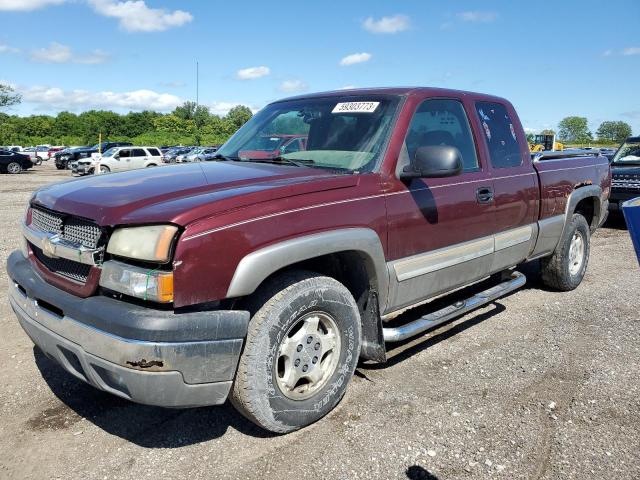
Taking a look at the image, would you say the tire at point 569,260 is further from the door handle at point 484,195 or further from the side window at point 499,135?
the door handle at point 484,195

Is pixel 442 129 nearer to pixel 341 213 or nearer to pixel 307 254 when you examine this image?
pixel 341 213

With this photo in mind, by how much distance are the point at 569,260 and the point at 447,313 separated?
8.01 ft

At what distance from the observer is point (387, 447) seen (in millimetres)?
2826

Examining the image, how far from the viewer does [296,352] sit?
2.88 meters

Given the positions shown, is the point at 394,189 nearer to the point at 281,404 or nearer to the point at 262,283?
the point at 262,283

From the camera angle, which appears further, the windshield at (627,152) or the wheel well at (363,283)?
the windshield at (627,152)

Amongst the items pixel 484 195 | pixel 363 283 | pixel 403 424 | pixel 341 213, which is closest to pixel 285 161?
pixel 341 213

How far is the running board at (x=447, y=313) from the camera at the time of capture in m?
3.38

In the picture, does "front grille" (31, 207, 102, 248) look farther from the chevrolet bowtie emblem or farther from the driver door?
the driver door

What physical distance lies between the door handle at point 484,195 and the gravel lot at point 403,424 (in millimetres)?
1159

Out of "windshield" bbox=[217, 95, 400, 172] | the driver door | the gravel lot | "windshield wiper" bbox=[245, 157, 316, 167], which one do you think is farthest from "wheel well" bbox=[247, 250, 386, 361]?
"windshield wiper" bbox=[245, 157, 316, 167]

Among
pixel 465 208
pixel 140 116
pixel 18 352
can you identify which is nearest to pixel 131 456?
pixel 18 352

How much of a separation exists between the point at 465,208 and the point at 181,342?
2228mm

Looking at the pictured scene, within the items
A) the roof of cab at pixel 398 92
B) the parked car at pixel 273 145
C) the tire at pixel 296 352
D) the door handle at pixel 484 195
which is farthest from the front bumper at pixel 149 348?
the door handle at pixel 484 195
